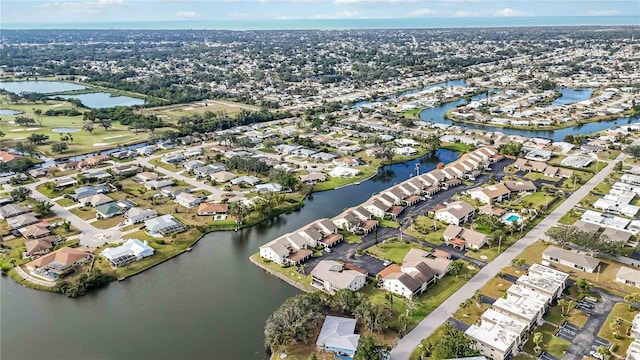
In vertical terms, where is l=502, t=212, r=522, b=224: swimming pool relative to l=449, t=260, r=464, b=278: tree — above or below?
above

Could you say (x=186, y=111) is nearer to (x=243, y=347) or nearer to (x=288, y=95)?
(x=288, y=95)

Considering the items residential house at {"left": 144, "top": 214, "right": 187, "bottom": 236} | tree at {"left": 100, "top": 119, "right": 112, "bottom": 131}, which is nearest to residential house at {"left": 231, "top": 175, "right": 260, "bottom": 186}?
residential house at {"left": 144, "top": 214, "right": 187, "bottom": 236}

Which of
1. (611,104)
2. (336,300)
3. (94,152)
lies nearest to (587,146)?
(611,104)

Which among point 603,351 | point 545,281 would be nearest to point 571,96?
point 545,281

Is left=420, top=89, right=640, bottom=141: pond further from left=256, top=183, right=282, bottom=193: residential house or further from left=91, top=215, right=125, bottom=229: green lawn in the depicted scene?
left=91, top=215, right=125, bottom=229: green lawn

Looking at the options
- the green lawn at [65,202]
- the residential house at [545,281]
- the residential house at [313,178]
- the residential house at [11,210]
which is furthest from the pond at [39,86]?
the residential house at [545,281]

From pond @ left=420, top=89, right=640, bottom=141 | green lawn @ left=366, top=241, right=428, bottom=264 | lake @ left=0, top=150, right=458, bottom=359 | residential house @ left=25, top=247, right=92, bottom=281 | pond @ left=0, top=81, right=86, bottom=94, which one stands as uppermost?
pond @ left=0, top=81, right=86, bottom=94

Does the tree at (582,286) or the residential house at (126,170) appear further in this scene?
the residential house at (126,170)

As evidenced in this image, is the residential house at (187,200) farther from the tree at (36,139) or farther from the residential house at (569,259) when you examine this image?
the tree at (36,139)
